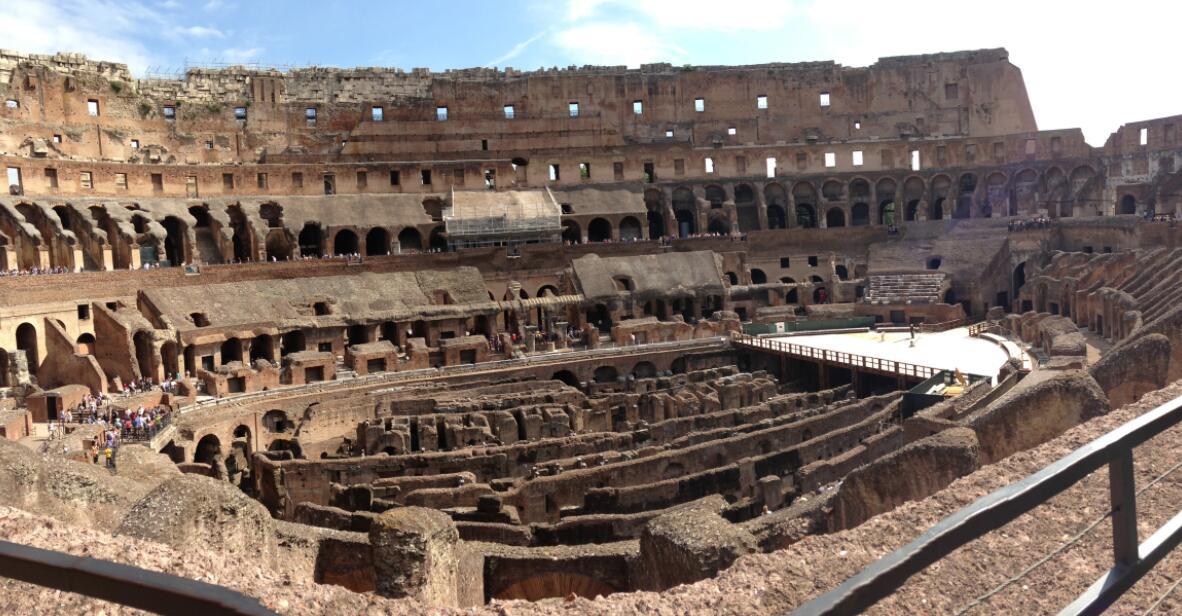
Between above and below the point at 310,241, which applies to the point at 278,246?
below

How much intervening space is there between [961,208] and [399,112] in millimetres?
37613

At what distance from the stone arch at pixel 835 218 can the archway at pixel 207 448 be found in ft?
134

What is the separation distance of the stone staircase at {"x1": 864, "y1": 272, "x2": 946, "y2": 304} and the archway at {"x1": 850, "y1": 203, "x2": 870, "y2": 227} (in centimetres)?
1213

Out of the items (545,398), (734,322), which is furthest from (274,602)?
(734,322)

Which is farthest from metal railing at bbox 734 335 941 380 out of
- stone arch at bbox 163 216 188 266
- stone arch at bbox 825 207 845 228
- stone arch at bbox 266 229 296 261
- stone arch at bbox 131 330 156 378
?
stone arch at bbox 163 216 188 266

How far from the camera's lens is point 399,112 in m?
53.0

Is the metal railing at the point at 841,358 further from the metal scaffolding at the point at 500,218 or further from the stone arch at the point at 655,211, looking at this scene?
the stone arch at the point at 655,211

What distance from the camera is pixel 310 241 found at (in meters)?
46.6

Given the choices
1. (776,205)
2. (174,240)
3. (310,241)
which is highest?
(776,205)

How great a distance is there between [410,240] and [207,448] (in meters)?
22.8

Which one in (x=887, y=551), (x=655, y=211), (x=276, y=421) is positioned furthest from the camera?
(x=655, y=211)

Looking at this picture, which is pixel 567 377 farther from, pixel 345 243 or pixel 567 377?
pixel 345 243

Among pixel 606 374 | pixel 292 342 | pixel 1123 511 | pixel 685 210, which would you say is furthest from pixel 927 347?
pixel 1123 511

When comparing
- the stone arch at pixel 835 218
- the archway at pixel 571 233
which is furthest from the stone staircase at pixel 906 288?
the archway at pixel 571 233
